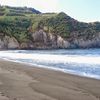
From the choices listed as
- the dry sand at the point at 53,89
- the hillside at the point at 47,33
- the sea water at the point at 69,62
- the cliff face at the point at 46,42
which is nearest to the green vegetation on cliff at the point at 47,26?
the hillside at the point at 47,33

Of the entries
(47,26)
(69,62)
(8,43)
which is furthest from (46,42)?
(69,62)

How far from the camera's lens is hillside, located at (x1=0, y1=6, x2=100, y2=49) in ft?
307

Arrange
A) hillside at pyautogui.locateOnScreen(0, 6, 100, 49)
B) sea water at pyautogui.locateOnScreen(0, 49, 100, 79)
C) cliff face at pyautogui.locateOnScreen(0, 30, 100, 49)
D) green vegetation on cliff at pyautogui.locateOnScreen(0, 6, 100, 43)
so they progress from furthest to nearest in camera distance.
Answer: green vegetation on cliff at pyautogui.locateOnScreen(0, 6, 100, 43)
hillside at pyautogui.locateOnScreen(0, 6, 100, 49)
cliff face at pyautogui.locateOnScreen(0, 30, 100, 49)
sea water at pyautogui.locateOnScreen(0, 49, 100, 79)

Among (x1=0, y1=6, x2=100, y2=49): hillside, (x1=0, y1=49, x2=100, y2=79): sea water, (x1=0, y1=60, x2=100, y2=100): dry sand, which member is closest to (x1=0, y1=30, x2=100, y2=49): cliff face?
(x1=0, y1=6, x2=100, y2=49): hillside

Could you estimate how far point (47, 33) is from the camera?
98375mm

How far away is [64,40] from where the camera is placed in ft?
321

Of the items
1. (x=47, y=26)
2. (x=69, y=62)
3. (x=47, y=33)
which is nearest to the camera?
(x=69, y=62)

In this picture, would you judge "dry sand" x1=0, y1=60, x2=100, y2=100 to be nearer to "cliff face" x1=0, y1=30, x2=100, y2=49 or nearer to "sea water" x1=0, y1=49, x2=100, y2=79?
"sea water" x1=0, y1=49, x2=100, y2=79

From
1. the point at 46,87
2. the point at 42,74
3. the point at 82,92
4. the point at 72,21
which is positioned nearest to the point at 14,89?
the point at 46,87

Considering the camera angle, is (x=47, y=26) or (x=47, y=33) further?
(x=47, y=26)

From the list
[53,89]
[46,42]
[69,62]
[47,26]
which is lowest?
[46,42]

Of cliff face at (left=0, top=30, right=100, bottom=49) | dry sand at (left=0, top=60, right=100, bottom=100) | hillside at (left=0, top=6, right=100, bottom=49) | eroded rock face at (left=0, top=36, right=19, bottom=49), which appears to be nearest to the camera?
dry sand at (left=0, top=60, right=100, bottom=100)

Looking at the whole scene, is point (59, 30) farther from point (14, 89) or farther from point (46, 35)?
point (14, 89)

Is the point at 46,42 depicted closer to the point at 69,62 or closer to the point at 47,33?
the point at 47,33
